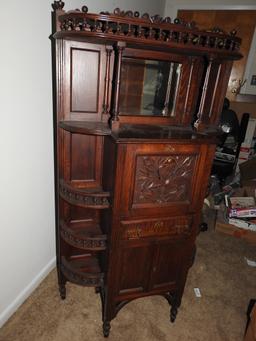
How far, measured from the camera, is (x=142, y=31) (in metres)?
1.10

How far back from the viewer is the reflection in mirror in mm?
1346

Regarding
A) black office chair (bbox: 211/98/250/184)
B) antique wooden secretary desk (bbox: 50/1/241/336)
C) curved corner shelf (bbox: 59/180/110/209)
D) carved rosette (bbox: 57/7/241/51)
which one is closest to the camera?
carved rosette (bbox: 57/7/241/51)

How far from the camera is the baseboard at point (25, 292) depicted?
1.52 meters

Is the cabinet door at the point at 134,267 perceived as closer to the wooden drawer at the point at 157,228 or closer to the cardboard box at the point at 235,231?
the wooden drawer at the point at 157,228

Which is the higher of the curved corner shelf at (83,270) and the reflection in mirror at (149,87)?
the reflection in mirror at (149,87)

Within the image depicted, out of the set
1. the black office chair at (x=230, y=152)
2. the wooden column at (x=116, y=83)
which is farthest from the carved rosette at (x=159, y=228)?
the black office chair at (x=230, y=152)

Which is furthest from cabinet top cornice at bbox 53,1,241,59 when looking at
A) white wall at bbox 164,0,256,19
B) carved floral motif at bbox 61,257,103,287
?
white wall at bbox 164,0,256,19

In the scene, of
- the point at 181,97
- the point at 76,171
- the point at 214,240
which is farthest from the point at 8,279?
the point at 214,240

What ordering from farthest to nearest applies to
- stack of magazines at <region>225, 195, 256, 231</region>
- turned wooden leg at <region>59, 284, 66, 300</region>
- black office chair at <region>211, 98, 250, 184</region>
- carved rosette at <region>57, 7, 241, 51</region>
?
1. black office chair at <region>211, 98, 250, 184</region>
2. stack of magazines at <region>225, 195, 256, 231</region>
3. turned wooden leg at <region>59, 284, 66, 300</region>
4. carved rosette at <region>57, 7, 241, 51</region>

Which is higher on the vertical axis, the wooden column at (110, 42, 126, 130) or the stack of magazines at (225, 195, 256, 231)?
the wooden column at (110, 42, 126, 130)

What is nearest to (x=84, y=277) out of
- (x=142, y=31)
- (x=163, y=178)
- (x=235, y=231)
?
(x=163, y=178)

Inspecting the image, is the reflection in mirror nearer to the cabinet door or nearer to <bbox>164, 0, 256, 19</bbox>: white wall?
the cabinet door

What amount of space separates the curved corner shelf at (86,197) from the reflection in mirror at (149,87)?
A: 450 millimetres

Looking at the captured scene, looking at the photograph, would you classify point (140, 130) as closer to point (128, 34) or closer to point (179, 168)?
point (179, 168)
